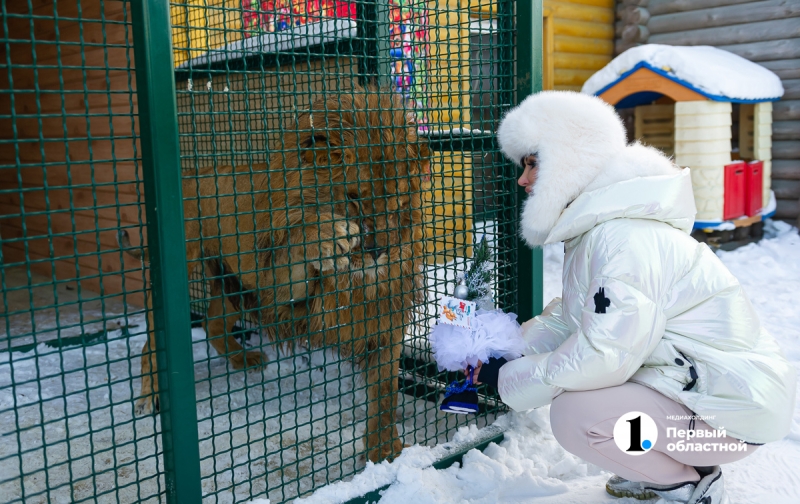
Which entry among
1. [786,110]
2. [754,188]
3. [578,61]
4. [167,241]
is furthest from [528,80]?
[578,61]

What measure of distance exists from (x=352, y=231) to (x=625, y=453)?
132 cm

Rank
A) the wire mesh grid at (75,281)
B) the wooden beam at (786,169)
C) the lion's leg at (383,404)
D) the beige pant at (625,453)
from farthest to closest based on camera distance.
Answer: the wooden beam at (786,169)
the wire mesh grid at (75,281)
the lion's leg at (383,404)
the beige pant at (625,453)

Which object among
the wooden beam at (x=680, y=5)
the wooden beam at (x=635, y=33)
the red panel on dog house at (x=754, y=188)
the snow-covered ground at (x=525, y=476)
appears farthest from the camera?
the wooden beam at (x=635, y=33)

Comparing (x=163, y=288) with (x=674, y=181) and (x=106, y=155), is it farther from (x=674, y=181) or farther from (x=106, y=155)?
(x=106, y=155)

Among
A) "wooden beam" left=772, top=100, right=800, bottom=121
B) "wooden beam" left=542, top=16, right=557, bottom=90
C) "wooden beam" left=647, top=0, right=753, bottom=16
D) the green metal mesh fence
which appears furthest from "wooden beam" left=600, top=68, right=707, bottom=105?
the green metal mesh fence

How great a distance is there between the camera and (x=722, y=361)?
2258 millimetres

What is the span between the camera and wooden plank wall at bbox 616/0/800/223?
838 centimetres

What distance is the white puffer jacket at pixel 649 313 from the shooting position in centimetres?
223

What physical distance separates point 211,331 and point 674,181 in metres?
3.31

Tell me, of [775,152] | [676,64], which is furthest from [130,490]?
[775,152]

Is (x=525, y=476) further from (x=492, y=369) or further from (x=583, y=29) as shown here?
(x=583, y=29)

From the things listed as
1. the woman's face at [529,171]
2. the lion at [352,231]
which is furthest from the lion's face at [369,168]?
the woman's face at [529,171]

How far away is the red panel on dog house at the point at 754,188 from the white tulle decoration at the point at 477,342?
20.4 ft

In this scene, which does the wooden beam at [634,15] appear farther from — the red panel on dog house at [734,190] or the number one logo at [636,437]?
the number one logo at [636,437]
